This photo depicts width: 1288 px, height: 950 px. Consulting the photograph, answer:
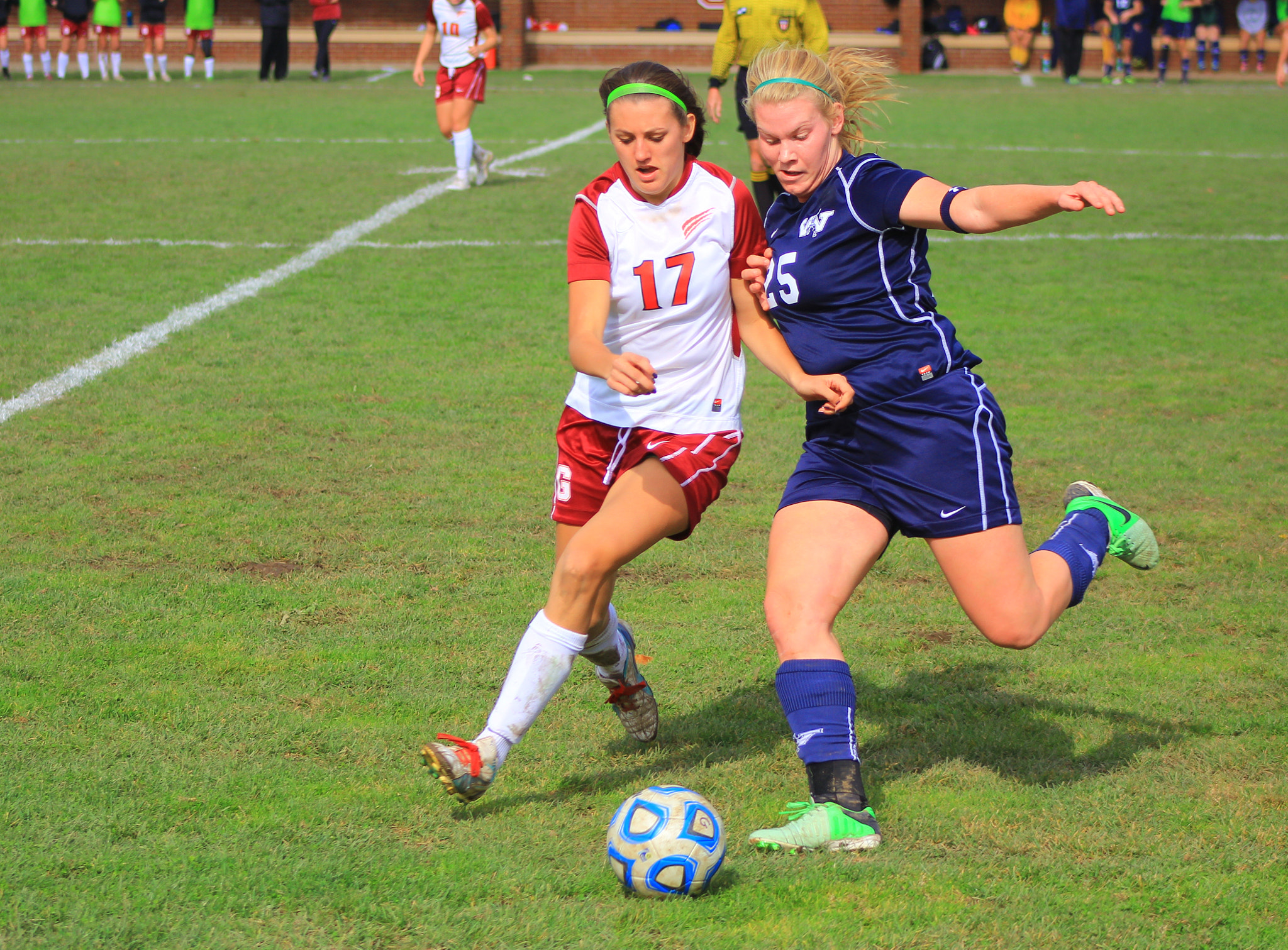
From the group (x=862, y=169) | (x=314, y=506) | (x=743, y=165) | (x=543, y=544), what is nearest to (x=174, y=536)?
(x=314, y=506)

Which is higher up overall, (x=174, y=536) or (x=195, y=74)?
(x=195, y=74)

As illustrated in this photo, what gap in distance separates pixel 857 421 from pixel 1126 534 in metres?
1.20

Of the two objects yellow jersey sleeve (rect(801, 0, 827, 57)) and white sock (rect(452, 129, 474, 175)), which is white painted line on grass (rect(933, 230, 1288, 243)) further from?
white sock (rect(452, 129, 474, 175))

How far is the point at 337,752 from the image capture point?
151 inches

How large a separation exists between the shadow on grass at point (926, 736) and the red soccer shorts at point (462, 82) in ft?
35.1

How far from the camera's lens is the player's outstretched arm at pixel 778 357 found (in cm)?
347

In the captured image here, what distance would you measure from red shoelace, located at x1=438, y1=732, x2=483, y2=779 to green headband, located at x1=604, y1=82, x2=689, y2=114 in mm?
1672

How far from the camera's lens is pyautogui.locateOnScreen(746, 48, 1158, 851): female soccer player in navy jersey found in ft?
11.2

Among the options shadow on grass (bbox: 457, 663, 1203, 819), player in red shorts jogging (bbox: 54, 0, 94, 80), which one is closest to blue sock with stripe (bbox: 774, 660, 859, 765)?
shadow on grass (bbox: 457, 663, 1203, 819)

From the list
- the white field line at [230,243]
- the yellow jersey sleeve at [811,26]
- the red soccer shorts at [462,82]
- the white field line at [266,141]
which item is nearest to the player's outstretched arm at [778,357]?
the white field line at [230,243]

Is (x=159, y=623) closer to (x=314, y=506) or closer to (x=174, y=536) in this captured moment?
(x=174, y=536)

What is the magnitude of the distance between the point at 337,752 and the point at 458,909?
0.94m

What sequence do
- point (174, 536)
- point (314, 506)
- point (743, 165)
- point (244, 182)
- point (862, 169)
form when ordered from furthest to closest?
point (743, 165), point (244, 182), point (314, 506), point (174, 536), point (862, 169)

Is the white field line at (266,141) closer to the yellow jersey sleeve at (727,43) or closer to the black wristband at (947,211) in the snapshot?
the yellow jersey sleeve at (727,43)
